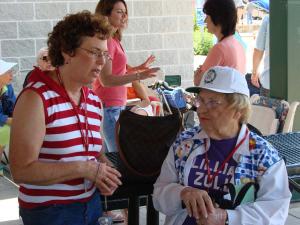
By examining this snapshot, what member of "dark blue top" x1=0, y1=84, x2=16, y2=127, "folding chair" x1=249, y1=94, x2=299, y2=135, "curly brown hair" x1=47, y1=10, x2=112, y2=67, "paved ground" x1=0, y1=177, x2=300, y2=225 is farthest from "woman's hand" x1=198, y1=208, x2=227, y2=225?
"dark blue top" x1=0, y1=84, x2=16, y2=127

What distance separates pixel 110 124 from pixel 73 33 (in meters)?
2.11

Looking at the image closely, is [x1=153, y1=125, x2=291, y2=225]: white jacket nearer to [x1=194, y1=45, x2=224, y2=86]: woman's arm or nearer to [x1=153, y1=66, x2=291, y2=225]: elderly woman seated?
[x1=153, y1=66, x2=291, y2=225]: elderly woman seated

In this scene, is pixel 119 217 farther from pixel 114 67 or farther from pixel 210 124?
pixel 210 124

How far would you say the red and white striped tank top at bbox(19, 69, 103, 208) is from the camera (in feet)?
8.16

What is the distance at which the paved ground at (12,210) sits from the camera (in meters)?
5.04

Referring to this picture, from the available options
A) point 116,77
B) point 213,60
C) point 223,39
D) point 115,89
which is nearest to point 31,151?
point 116,77

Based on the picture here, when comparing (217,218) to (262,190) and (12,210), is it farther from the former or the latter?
(12,210)

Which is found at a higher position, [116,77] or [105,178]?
[116,77]

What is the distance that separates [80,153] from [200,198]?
538 millimetres

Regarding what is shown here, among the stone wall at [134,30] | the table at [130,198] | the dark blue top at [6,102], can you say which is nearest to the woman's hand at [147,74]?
the table at [130,198]

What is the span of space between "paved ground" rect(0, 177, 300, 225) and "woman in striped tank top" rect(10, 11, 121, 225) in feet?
7.88

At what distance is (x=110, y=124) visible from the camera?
15.3ft

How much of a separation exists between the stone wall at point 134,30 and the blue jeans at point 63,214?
14.3 feet

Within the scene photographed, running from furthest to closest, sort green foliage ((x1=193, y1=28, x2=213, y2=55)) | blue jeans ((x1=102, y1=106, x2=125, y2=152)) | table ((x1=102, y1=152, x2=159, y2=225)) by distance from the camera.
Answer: green foliage ((x1=193, y1=28, x2=213, y2=55))
blue jeans ((x1=102, y1=106, x2=125, y2=152))
table ((x1=102, y1=152, x2=159, y2=225))
